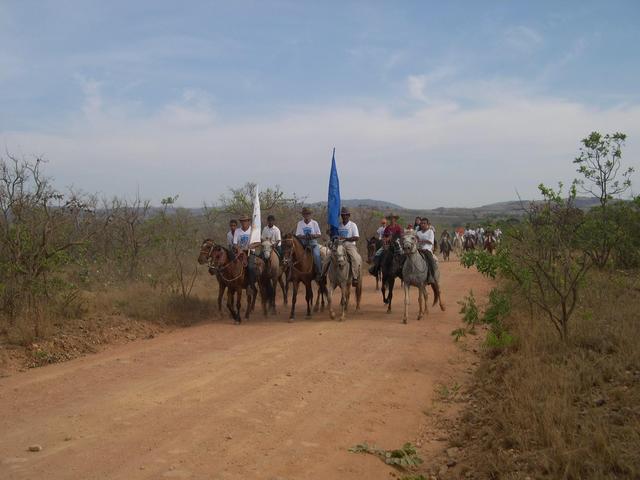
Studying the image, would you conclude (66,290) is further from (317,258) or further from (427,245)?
(427,245)

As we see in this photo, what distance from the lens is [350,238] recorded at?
529 inches

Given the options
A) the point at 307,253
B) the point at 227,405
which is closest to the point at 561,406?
the point at 227,405

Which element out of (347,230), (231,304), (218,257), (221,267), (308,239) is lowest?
(231,304)

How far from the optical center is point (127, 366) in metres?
8.70

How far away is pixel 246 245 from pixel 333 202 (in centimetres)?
252

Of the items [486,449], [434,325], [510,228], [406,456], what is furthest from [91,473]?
[434,325]

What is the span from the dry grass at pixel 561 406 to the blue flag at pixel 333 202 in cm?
593

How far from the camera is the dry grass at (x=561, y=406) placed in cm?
439

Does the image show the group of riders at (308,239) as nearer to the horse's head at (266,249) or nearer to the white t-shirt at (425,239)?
the horse's head at (266,249)

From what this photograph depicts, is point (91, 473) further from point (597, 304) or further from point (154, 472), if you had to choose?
point (597, 304)

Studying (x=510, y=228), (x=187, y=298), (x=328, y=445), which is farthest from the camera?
(x=187, y=298)

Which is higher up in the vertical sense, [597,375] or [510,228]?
[510,228]

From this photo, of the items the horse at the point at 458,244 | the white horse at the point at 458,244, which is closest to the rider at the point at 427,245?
the white horse at the point at 458,244

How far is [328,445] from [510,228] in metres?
5.62
